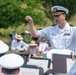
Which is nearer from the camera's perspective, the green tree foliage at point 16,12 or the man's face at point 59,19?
the man's face at point 59,19

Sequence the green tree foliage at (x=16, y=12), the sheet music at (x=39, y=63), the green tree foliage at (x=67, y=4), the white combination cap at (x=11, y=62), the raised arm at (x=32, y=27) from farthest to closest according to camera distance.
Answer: the green tree foliage at (x=67, y=4)
the green tree foliage at (x=16, y=12)
the raised arm at (x=32, y=27)
the sheet music at (x=39, y=63)
the white combination cap at (x=11, y=62)

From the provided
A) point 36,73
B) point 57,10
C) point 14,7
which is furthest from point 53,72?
point 14,7

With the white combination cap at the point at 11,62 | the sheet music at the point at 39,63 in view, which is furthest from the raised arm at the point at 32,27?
the white combination cap at the point at 11,62

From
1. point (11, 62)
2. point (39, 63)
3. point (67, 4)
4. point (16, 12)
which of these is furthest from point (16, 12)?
point (11, 62)

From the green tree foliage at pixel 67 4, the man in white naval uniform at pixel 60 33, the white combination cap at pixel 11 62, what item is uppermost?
the green tree foliage at pixel 67 4

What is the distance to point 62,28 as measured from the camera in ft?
15.0

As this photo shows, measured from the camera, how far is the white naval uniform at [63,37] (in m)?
4.51

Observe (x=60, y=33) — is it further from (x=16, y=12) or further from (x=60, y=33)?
(x=16, y=12)

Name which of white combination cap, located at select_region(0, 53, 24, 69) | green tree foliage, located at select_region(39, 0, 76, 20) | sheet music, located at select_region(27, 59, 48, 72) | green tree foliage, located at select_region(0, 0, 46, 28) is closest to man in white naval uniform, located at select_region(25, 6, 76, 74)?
sheet music, located at select_region(27, 59, 48, 72)

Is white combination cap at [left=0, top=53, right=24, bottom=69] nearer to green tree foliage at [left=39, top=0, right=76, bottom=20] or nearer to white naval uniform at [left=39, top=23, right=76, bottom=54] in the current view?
white naval uniform at [left=39, top=23, right=76, bottom=54]

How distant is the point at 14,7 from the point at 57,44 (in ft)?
46.0

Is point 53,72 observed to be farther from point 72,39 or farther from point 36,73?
point 72,39

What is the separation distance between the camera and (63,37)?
4531mm

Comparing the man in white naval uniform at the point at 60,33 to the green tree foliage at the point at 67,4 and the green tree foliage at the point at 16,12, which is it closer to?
the green tree foliage at the point at 16,12
